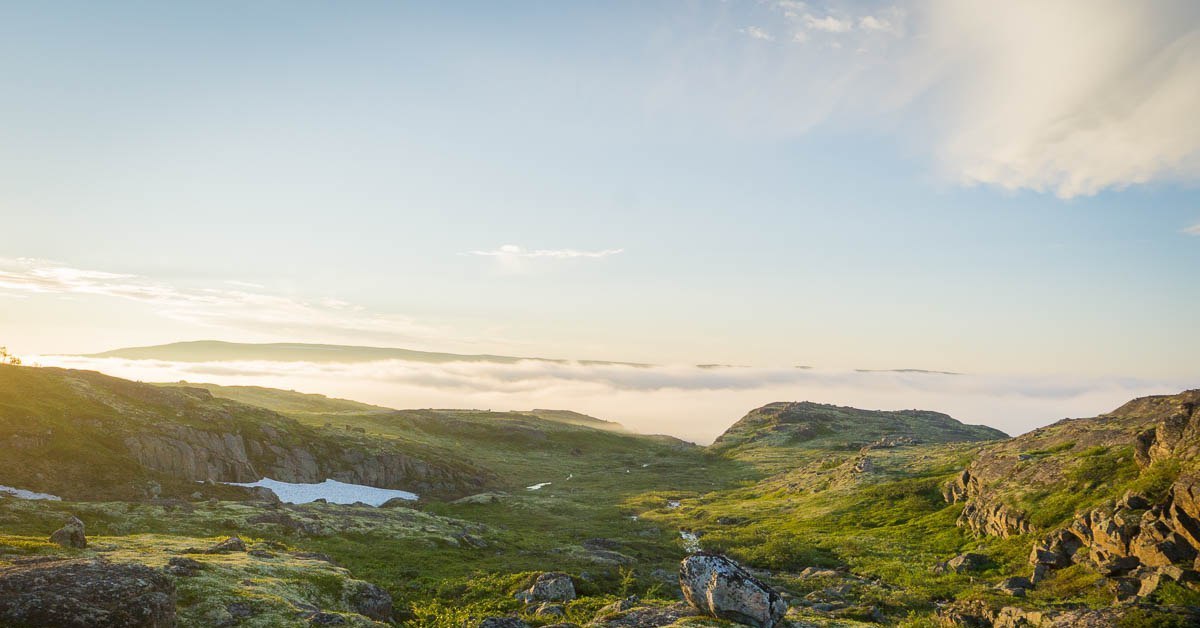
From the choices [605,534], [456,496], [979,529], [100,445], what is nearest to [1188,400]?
[979,529]

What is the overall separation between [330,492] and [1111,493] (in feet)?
389

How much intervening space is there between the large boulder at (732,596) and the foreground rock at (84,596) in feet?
82.2

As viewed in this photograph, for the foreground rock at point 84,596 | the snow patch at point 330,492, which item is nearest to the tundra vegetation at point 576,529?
the foreground rock at point 84,596

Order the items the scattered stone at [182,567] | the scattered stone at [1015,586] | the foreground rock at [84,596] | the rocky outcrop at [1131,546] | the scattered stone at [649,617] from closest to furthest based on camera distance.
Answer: the foreground rock at [84,596], the scattered stone at [649,617], the scattered stone at [182,567], the rocky outcrop at [1131,546], the scattered stone at [1015,586]

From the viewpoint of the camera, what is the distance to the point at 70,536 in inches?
1426

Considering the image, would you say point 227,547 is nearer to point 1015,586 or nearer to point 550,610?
point 550,610

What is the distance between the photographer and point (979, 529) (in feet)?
227

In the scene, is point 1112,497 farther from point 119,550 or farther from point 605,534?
point 119,550

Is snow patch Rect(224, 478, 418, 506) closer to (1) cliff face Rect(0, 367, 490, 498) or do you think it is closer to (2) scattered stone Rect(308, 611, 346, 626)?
(1) cliff face Rect(0, 367, 490, 498)

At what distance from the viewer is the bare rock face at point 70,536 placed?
3594cm

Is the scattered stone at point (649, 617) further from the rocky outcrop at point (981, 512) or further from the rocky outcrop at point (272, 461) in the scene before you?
the rocky outcrop at point (272, 461)

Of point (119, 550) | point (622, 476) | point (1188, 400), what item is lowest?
point (622, 476)

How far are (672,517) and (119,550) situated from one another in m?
87.2

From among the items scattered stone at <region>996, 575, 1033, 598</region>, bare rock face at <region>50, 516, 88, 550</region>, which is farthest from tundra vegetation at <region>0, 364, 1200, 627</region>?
bare rock face at <region>50, 516, 88, 550</region>
